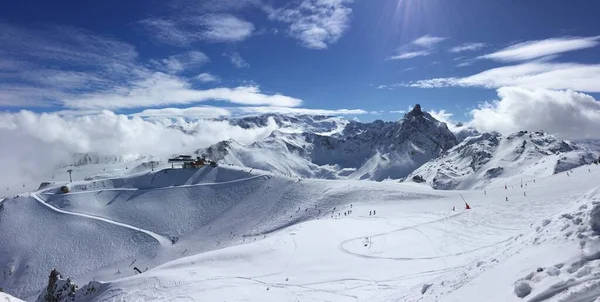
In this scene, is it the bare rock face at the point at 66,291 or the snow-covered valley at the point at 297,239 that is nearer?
the snow-covered valley at the point at 297,239

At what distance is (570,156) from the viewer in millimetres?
157250

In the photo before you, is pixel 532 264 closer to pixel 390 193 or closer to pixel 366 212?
pixel 366 212

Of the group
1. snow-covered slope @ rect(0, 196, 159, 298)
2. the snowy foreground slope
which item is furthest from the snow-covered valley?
snow-covered slope @ rect(0, 196, 159, 298)

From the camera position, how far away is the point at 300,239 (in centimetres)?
3991

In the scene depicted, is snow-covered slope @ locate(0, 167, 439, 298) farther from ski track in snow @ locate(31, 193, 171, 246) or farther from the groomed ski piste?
the groomed ski piste

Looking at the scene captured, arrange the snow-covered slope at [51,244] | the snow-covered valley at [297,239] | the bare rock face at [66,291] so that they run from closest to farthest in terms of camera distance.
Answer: the snow-covered valley at [297,239] → the bare rock face at [66,291] → the snow-covered slope at [51,244]

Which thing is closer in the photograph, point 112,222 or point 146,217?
point 112,222

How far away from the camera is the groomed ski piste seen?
13.8 m

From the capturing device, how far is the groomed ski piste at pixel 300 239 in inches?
542

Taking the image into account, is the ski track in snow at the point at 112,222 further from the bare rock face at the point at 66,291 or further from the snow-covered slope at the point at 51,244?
the bare rock face at the point at 66,291

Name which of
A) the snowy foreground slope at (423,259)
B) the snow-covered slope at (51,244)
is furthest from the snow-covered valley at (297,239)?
the snow-covered slope at (51,244)

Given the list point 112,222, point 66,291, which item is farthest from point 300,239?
point 112,222

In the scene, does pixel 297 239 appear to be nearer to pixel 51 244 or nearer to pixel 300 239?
pixel 300 239

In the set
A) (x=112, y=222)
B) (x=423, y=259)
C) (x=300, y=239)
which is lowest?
(x=423, y=259)
